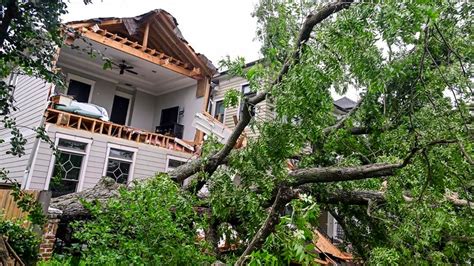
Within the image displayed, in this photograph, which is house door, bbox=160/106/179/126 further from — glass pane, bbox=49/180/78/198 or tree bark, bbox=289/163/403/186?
tree bark, bbox=289/163/403/186

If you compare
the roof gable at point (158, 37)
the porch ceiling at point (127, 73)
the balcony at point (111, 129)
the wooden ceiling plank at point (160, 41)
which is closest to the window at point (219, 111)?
the porch ceiling at point (127, 73)

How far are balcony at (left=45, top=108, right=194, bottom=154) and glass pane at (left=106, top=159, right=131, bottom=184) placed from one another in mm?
755

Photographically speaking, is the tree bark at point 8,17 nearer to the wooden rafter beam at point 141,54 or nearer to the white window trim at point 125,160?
the wooden rafter beam at point 141,54

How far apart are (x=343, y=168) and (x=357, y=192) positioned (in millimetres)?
784

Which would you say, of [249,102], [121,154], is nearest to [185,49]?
[121,154]

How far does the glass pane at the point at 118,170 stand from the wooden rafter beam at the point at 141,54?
3.31m

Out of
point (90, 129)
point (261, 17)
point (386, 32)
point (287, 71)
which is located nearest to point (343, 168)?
point (287, 71)

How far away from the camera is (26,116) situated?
9.27 meters

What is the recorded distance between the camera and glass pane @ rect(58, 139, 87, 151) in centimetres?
843

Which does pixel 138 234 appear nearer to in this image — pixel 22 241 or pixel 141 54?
pixel 22 241

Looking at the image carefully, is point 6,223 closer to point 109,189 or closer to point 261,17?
point 109,189

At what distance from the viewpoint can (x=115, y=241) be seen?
3.04 meters

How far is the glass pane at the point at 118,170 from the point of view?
9234mm

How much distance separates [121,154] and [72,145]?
54.0 inches
